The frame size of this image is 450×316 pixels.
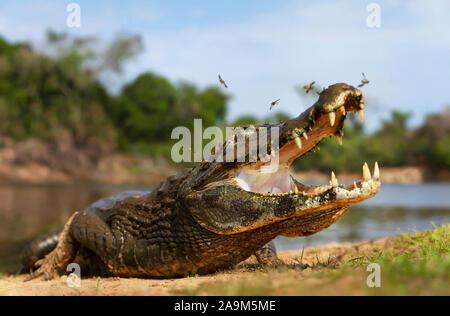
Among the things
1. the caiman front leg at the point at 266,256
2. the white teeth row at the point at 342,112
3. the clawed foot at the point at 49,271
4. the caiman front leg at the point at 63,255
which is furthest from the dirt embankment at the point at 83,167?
the white teeth row at the point at 342,112

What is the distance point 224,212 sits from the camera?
3322mm

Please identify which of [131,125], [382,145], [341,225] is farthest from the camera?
[131,125]

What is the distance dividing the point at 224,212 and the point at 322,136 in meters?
A: 1.03

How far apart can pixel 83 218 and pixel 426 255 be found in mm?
3379

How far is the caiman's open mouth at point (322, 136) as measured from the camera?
305cm

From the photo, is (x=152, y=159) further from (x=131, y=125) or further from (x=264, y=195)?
(x=264, y=195)

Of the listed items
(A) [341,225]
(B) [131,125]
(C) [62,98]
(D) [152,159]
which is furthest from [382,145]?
(A) [341,225]

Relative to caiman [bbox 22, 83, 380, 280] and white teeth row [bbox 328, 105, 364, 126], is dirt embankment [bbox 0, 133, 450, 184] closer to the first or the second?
caiman [bbox 22, 83, 380, 280]

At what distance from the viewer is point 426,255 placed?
11.3ft

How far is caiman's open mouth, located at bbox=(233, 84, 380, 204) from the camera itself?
3047mm

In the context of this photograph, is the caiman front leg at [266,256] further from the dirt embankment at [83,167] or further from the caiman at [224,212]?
the dirt embankment at [83,167]

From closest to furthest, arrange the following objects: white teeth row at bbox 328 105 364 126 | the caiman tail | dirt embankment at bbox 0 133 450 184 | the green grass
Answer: the green grass → white teeth row at bbox 328 105 364 126 → the caiman tail → dirt embankment at bbox 0 133 450 184

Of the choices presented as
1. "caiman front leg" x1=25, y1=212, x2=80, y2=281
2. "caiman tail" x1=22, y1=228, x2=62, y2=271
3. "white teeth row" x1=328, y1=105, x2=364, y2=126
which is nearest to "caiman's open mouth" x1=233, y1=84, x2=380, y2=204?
"white teeth row" x1=328, y1=105, x2=364, y2=126
